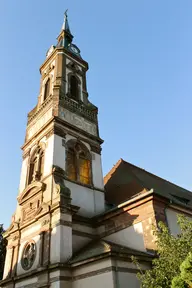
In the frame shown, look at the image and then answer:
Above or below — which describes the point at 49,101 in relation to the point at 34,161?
above

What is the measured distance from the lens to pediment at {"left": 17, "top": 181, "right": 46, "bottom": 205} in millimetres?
17109

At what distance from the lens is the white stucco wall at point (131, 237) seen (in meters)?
14.0

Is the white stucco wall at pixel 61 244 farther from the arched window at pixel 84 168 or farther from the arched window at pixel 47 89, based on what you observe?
the arched window at pixel 47 89

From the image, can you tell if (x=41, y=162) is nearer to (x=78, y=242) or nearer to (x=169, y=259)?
(x=78, y=242)

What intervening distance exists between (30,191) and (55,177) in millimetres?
2542

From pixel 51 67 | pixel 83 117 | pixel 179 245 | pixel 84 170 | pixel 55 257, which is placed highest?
pixel 51 67

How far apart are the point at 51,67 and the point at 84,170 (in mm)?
11412

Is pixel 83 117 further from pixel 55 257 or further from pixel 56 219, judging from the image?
pixel 55 257

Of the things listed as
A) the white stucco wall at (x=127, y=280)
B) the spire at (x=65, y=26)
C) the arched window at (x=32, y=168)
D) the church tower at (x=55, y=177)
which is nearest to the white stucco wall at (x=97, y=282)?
the white stucco wall at (x=127, y=280)

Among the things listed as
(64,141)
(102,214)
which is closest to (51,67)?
(64,141)

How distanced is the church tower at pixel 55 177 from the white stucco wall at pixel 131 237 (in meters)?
2.50

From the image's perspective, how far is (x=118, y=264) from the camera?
1152cm

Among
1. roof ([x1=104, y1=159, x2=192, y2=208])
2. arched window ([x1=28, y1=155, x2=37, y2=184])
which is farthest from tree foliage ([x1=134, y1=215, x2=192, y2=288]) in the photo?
arched window ([x1=28, y1=155, x2=37, y2=184])

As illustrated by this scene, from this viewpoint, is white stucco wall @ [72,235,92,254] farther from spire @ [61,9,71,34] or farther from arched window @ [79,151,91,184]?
spire @ [61,9,71,34]
